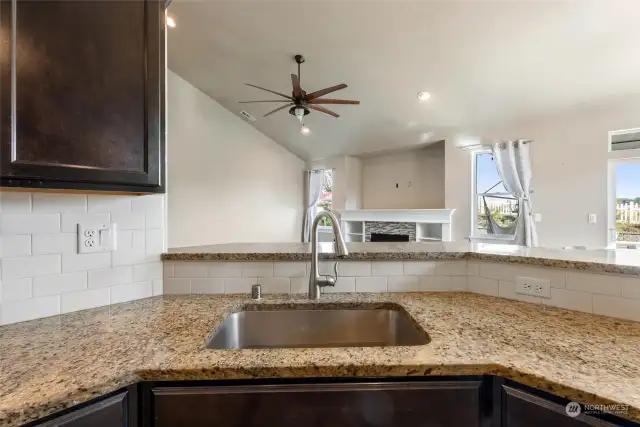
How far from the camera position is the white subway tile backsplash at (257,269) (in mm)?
1273

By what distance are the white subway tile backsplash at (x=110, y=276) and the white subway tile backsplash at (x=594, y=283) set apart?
1528 mm

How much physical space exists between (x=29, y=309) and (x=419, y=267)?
1.33 m

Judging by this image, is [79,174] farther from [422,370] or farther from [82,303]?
[422,370]

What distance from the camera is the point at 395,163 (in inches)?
241

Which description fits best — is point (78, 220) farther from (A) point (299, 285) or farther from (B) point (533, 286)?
(B) point (533, 286)

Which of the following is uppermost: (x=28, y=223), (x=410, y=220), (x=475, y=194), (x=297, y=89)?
(x=297, y=89)

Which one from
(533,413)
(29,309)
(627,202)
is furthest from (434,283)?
(627,202)

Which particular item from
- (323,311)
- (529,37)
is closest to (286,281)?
(323,311)

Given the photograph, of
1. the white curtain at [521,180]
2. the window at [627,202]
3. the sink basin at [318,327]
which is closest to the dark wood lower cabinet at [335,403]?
the sink basin at [318,327]

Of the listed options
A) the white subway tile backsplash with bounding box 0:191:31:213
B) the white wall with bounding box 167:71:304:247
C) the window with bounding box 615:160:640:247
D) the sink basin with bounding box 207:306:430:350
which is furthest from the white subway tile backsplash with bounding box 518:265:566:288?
the white wall with bounding box 167:71:304:247

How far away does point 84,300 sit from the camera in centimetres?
105

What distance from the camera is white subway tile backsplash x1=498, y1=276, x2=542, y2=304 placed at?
44.3 inches

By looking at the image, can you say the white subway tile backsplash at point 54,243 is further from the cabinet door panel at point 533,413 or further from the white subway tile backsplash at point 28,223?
the cabinet door panel at point 533,413

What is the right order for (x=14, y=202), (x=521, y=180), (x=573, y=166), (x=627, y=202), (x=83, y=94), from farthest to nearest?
(x=521, y=180) → (x=573, y=166) → (x=627, y=202) → (x=14, y=202) → (x=83, y=94)
